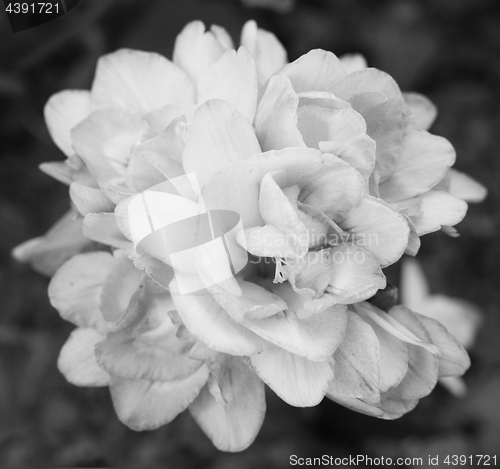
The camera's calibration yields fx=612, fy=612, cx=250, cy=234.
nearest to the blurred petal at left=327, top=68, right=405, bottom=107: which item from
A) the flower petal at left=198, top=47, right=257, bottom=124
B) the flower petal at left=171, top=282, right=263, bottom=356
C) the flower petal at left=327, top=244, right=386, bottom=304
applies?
the flower petal at left=198, top=47, right=257, bottom=124

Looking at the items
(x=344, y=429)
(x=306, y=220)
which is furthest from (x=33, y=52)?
(x=344, y=429)

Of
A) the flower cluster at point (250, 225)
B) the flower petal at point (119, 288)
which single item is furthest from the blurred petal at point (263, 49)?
the flower petal at point (119, 288)

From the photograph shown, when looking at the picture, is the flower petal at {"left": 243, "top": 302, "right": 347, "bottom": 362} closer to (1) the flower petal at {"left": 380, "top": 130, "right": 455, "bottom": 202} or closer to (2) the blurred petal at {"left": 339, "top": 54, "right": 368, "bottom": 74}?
(1) the flower petal at {"left": 380, "top": 130, "right": 455, "bottom": 202}

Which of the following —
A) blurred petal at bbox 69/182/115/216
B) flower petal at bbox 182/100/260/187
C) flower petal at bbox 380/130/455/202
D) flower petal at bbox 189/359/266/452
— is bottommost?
flower petal at bbox 189/359/266/452

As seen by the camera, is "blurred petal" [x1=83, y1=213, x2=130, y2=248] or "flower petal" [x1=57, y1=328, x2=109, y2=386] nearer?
"blurred petal" [x1=83, y1=213, x2=130, y2=248]

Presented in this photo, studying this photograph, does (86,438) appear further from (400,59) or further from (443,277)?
(400,59)

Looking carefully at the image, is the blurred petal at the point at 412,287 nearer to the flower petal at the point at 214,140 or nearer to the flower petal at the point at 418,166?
the flower petal at the point at 418,166
